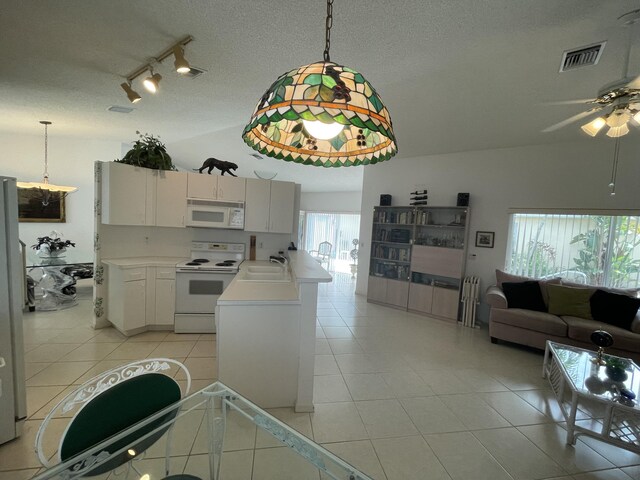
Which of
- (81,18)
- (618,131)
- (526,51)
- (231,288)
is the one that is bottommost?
(231,288)

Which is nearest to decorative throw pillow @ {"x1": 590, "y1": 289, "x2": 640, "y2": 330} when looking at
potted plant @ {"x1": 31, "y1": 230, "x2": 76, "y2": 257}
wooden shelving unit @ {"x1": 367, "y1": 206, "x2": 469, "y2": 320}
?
wooden shelving unit @ {"x1": 367, "y1": 206, "x2": 469, "y2": 320}

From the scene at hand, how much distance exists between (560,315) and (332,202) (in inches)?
274

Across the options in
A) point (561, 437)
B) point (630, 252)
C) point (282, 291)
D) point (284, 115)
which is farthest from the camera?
point (630, 252)

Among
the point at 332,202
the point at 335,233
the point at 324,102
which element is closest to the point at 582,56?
the point at 324,102

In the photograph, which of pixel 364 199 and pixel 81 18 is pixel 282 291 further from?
pixel 364 199

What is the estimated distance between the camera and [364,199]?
573 cm

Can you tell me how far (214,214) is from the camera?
3.86 metres

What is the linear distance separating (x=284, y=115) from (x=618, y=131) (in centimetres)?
285

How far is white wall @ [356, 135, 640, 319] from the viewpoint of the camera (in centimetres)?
361

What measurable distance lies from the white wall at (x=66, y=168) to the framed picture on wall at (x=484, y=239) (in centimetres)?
718

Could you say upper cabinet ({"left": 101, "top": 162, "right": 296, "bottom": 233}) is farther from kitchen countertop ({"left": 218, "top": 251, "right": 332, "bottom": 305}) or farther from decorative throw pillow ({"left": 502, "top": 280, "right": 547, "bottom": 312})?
decorative throw pillow ({"left": 502, "top": 280, "right": 547, "bottom": 312})

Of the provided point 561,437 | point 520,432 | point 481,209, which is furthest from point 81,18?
point 481,209

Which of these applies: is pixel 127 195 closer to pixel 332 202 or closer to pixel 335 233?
pixel 332 202

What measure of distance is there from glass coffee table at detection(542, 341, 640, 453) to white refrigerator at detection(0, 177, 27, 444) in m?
3.88
